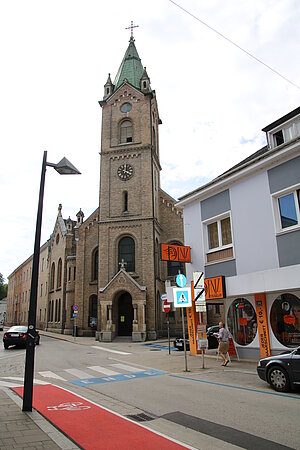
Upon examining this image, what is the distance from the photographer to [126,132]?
3484 cm

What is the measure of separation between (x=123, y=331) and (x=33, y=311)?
24.0 metres

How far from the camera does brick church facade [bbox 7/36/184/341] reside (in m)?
28.9

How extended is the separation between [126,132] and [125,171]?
173 inches

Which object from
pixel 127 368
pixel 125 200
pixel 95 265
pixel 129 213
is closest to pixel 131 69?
pixel 125 200

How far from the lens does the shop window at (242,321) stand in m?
14.1

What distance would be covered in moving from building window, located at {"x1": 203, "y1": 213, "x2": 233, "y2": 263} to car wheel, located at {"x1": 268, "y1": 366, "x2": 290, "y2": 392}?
6.49m

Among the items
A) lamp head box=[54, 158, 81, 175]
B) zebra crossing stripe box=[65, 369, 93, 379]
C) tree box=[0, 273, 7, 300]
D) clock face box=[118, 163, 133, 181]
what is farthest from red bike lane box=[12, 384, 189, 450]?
tree box=[0, 273, 7, 300]

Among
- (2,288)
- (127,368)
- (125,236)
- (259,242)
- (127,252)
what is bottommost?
→ (127,368)

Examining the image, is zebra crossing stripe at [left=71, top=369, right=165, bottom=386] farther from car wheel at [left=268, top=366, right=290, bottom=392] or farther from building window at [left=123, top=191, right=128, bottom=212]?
building window at [left=123, top=191, right=128, bottom=212]

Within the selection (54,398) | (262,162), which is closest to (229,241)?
(262,162)

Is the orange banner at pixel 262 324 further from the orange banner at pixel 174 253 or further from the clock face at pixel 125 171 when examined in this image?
the clock face at pixel 125 171

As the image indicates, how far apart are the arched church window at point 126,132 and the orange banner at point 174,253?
20.2 metres

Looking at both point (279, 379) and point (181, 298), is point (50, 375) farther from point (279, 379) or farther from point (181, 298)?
point (279, 379)

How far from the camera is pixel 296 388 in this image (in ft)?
28.3
